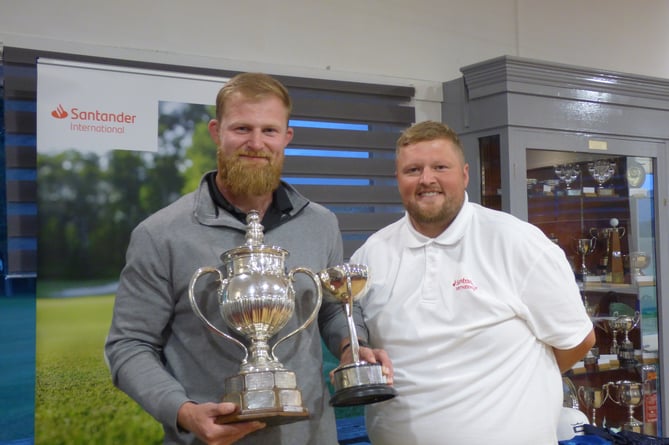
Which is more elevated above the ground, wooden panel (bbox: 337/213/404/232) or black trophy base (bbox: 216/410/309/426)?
wooden panel (bbox: 337/213/404/232)

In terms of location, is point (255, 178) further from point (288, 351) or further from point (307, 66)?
point (307, 66)

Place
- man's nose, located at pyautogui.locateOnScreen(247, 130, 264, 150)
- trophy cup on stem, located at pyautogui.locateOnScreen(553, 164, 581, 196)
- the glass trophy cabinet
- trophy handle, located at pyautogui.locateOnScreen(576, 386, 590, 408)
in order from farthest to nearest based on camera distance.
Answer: trophy handle, located at pyautogui.locateOnScreen(576, 386, 590, 408) < trophy cup on stem, located at pyautogui.locateOnScreen(553, 164, 581, 196) < the glass trophy cabinet < man's nose, located at pyautogui.locateOnScreen(247, 130, 264, 150)

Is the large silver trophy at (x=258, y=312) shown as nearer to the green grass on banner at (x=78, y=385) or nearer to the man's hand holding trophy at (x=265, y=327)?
the man's hand holding trophy at (x=265, y=327)

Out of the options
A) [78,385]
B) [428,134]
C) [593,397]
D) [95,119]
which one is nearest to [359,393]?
[428,134]

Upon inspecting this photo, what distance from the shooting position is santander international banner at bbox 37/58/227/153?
2895 mm

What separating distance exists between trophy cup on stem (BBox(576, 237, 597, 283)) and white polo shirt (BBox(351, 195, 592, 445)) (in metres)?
2.02

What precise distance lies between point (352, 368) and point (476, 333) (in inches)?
18.8

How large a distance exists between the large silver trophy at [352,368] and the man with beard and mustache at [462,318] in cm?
27

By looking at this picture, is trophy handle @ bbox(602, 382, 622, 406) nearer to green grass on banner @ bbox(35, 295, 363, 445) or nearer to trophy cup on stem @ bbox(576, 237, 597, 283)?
trophy cup on stem @ bbox(576, 237, 597, 283)

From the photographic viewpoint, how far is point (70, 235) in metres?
2.97

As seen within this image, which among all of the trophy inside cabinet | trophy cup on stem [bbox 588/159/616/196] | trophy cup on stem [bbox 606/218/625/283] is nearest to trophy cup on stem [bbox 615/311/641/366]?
the trophy inside cabinet

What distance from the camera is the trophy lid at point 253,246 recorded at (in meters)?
1.73

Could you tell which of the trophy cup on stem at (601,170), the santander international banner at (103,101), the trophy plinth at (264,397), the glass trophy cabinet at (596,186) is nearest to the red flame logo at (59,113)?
the santander international banner at (103,101)

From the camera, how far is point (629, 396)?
4.11 metres
